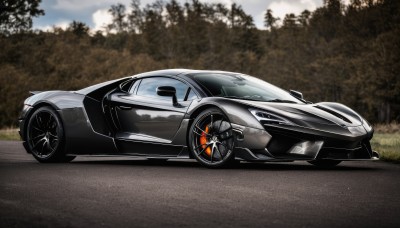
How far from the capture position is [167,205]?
4914 mm

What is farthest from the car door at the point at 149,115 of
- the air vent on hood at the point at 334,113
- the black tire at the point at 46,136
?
the air vent on hood at the point at 334,113

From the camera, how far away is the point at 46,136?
9289 millimetres

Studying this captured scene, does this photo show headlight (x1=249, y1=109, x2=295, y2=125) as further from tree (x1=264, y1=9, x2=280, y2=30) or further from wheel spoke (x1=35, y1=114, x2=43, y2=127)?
tree (x1=264, y1=9, x2=280, y2=30)

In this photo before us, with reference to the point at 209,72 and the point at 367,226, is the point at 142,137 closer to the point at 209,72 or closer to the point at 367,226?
the point at 209,72

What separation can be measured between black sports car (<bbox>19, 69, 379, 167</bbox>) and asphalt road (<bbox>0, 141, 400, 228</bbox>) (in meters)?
0.27

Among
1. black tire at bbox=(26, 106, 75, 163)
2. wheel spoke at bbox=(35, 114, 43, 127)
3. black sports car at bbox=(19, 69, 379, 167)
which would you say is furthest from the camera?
wheel spoke at bbox=(35, 114, 43, 127)

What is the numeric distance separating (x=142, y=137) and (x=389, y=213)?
14.8 ft

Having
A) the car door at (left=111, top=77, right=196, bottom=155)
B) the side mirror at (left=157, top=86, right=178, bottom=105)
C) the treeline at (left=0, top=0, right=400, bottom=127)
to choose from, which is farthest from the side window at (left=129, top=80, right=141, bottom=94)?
the treeline at (left=0, top=0, right=400, bottom=127)

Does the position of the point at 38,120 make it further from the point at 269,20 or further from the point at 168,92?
the point at 269,20

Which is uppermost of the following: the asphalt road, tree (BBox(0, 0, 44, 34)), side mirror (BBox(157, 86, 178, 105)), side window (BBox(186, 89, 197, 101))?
tree (BBox(0, 0, 44, 34))

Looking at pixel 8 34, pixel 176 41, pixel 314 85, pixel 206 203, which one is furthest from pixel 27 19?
pixel 206 203

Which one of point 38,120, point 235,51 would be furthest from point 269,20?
point 38,120

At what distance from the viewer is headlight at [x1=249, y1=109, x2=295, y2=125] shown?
7.52 m

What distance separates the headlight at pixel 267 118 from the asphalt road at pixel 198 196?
568 mm
